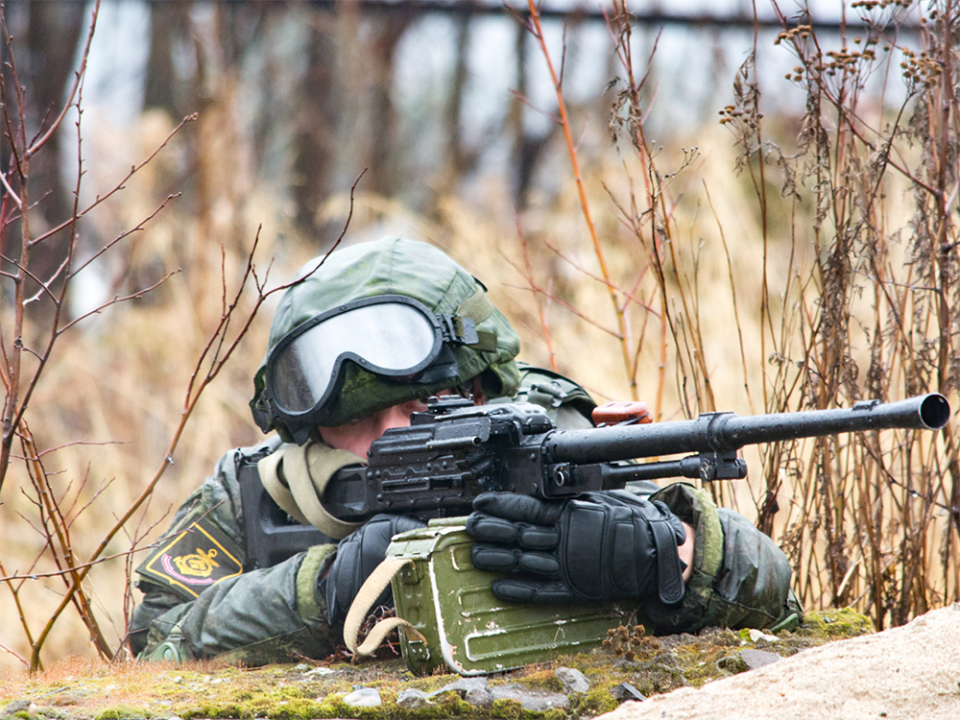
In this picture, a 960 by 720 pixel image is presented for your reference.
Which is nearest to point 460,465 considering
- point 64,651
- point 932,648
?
point 932,648

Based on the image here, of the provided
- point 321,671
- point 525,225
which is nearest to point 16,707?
point 321,671

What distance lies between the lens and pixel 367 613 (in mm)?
2541

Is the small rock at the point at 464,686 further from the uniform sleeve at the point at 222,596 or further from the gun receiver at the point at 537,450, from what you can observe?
the uniform sleeve at the point at 222,596

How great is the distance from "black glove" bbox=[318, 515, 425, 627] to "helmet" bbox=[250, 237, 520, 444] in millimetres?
493

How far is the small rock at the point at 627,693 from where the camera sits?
79.8 inches

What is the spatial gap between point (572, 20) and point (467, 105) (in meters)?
2.28

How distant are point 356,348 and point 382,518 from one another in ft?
1.91

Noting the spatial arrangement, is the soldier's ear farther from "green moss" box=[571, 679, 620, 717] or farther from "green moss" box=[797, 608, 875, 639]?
"green moss" box=[571, 679, 620, 717]

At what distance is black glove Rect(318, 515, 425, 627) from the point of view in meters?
2.57

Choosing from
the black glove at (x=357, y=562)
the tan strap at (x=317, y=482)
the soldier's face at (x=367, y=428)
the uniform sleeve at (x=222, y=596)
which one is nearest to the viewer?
the black glove at (x=357, y=562)

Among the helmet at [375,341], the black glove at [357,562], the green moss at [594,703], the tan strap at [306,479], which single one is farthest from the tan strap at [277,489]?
the green moss at [594,703]

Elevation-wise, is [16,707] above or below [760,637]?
above

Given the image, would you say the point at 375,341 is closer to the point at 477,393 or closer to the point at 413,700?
the point at 477,393

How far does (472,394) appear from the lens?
3299 millimetres
